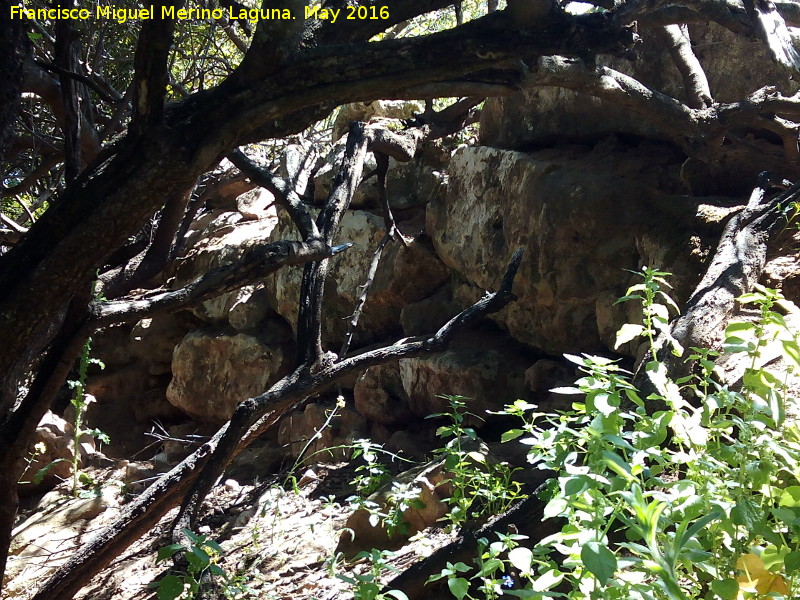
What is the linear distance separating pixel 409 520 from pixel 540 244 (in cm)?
202

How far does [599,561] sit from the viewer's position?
113 cm

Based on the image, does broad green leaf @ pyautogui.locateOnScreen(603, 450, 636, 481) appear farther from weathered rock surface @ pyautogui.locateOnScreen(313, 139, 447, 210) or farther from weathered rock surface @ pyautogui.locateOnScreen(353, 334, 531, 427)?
weathered rock surface @ pyautogui.locateOnScreen(313, 139, 447, 210)

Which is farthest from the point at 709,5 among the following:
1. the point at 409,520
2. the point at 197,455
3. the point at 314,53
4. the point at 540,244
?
the point at 197,455

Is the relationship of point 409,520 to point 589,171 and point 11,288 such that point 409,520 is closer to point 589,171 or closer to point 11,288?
point 11,288

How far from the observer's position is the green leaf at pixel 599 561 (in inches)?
43.6

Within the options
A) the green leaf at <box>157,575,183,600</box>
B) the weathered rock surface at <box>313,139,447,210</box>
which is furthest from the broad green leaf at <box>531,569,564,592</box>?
the weathered rock surface at <box>313,139,447,210</box>

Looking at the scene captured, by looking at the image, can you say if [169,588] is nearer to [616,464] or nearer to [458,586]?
[458,586]

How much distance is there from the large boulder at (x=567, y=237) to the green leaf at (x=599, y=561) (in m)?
2.93

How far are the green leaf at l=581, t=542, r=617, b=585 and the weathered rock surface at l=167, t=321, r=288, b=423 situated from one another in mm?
5469

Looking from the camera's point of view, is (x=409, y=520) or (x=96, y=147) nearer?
(x=409, y=520)

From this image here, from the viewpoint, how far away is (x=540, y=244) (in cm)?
465

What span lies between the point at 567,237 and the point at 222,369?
373cm

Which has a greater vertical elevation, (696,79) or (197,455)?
(696,79)

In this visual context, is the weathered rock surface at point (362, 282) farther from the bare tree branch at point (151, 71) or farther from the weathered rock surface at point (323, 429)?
the bare tree branch at point (151, 71)
